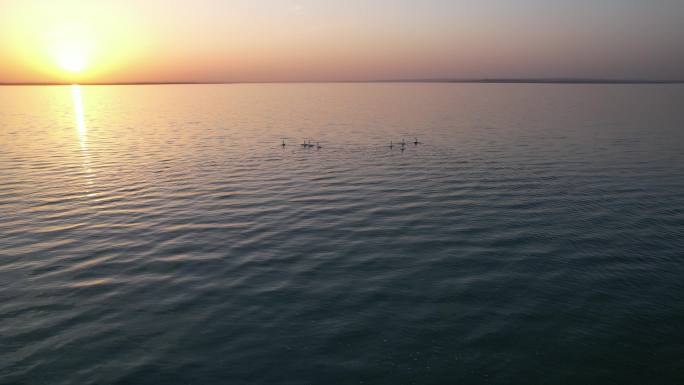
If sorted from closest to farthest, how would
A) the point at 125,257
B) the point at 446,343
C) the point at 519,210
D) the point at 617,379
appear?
the point at 617,379 → the point at 446,343 → the point at 125,257 → the point at 519,210

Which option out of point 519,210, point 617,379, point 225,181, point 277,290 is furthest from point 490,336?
point 225,181

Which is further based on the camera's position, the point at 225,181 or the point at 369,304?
the point at 225,181

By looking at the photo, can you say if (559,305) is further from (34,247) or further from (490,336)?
(34,247)

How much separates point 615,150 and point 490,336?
53.0 meters

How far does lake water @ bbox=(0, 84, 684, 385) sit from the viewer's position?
15.1 m

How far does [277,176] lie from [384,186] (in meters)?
11.1

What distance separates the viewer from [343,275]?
21.6 metres

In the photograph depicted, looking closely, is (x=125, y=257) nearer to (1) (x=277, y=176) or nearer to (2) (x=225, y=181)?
(2) (x=225, y=181)

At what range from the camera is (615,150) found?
58938 millimetres

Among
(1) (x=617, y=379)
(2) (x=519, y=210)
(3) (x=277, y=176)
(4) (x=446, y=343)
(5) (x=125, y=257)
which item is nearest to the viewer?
(1) (x=617, y=379)

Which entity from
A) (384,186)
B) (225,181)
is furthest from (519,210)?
(225,181)

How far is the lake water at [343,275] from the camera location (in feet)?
49.5

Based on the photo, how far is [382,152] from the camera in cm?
5956

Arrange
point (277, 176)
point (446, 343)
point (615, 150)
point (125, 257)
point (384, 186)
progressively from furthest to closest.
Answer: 1. point (615, 150)
2. point (277, 176)
3. point (384, 186)
4. point (125, 257)
5. point (446, 343)
